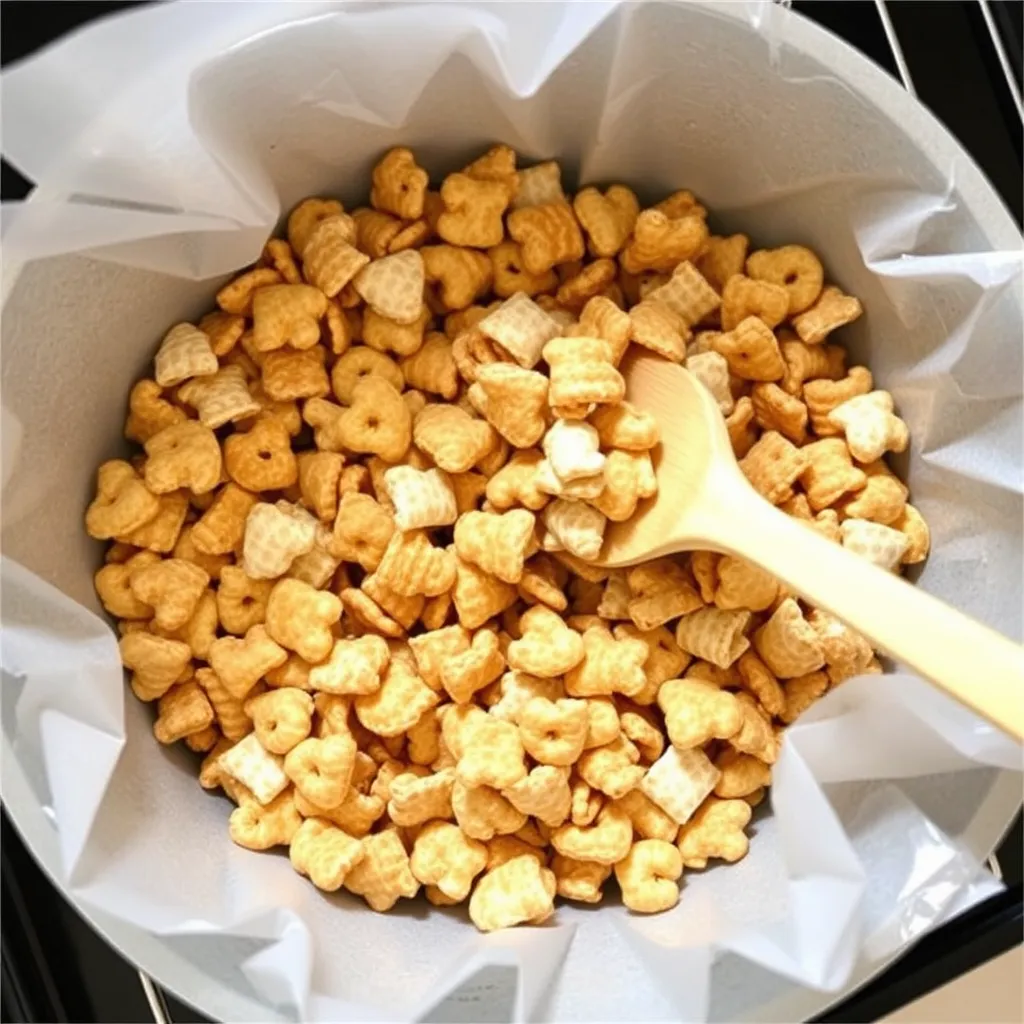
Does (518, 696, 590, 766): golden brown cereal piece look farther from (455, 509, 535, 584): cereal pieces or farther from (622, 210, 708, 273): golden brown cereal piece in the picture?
(622, 210, 708, 273): golden brown cereal piece

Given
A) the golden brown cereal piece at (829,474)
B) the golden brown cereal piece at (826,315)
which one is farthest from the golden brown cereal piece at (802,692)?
the golden brown cereal piece at (826,315)

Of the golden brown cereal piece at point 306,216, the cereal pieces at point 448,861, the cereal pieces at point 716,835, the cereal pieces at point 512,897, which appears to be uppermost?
the golden brown cereal piece at point 306,216

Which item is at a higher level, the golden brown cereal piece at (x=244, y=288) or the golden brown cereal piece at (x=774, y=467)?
the golden brown cereal piece at (x=244, y=288)

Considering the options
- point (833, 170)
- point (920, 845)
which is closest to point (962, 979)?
point (920, 845)

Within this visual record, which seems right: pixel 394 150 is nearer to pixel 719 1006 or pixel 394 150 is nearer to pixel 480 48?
pixel 480 48

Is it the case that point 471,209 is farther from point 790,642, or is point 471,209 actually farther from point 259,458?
point 790,642

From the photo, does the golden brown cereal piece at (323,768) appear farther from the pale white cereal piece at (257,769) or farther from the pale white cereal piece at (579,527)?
the pale white cereal piece at (579,527)
